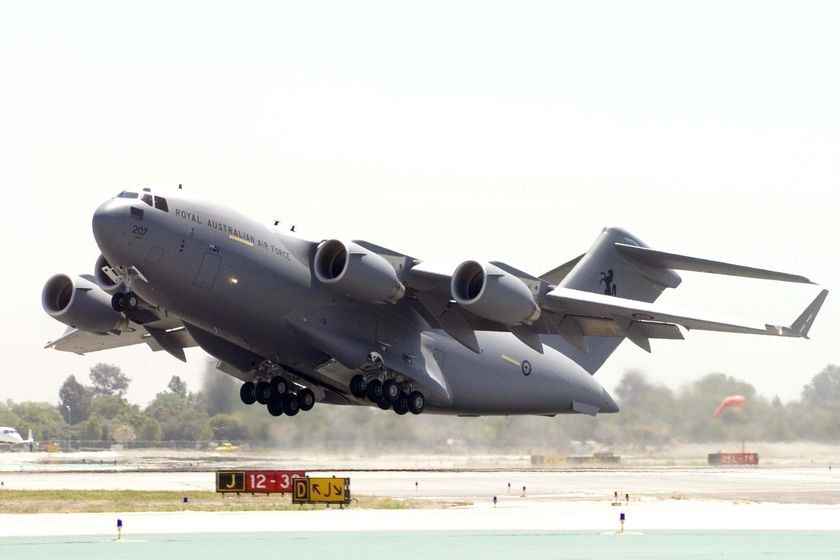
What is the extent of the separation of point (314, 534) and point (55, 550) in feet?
16.1

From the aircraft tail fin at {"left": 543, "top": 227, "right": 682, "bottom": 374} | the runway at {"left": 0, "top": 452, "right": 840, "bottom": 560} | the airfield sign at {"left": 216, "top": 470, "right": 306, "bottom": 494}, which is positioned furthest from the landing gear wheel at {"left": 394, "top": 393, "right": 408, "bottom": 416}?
the aircraft tail fin at {"left": 543, "top": 227, "right": 682, "bottom": 374}

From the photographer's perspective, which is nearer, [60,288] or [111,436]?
[60,288]

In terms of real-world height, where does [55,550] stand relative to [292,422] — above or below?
below

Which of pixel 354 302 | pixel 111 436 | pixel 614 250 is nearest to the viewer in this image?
pixel 354 302

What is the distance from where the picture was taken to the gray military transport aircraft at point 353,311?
25.1 metres

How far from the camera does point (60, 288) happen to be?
30.3 meters

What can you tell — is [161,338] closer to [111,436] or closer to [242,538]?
[242,538]

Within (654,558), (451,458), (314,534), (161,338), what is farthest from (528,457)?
(654,558)

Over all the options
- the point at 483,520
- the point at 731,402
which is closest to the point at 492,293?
the point at 483,520

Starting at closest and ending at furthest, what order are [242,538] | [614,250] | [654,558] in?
[654,558]
[242,538]
[614,250]

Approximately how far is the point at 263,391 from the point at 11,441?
4820cm

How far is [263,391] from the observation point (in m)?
30.1

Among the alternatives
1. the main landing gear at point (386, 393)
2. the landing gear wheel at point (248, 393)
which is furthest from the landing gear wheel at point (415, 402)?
the landing gear wheel at point (248, 393)

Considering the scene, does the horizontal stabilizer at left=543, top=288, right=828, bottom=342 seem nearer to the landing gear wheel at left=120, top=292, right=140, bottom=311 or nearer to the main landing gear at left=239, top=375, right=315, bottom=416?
the main landing gear at left=239, top=375, right=315, bottom=416
